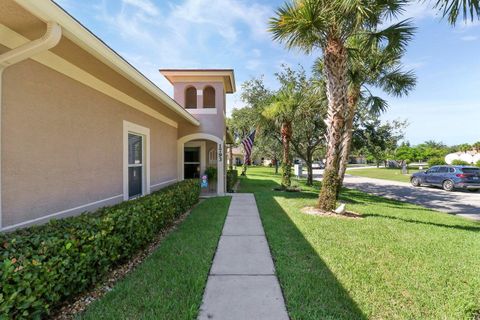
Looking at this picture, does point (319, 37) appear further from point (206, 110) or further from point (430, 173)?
point (430, 173)

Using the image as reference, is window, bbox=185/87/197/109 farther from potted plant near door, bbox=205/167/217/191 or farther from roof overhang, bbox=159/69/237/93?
potted plant near door, bbox=205/167/217/191

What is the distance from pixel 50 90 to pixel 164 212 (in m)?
3.23

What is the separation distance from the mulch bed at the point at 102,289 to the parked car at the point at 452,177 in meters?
19.0

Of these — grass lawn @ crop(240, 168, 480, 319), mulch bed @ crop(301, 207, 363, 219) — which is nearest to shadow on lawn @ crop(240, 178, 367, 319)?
grass lawn @ crop(240, 168, 480, 319)

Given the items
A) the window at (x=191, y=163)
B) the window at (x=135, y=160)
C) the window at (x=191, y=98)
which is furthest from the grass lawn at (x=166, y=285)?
the window at (x=191, y=98)

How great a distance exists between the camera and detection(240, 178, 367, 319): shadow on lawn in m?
2.81

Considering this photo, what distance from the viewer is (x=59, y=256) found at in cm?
254

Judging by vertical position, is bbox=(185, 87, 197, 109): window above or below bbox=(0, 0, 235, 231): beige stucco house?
above

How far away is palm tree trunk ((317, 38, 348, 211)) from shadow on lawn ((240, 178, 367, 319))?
277 cm

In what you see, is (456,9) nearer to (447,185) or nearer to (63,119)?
(63,119)

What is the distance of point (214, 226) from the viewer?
20.9 feet

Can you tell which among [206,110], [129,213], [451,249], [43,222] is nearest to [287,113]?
[206,110]

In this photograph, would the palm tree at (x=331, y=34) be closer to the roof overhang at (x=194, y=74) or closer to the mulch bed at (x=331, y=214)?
the mulch bed at (x=331, y=214)

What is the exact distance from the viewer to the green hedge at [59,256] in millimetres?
2076
